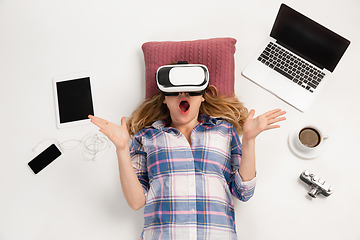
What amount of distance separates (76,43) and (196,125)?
1040 mm

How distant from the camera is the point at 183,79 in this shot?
3.71 ft

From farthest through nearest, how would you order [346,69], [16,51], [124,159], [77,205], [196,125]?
[16,51] < [346,69] < [77,205] < [196,125] < [124,159]

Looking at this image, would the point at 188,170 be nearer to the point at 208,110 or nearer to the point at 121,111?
the point at 208,110

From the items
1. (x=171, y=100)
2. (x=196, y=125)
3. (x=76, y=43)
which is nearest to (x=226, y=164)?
(x=196, y=125)

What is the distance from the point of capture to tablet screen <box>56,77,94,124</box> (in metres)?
1.55

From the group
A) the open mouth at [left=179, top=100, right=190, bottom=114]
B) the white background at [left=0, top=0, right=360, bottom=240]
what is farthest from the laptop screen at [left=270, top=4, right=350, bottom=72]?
the open mouth at [left=179, top=100, right=190, bottom=114]

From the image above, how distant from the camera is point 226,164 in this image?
1.22 metres

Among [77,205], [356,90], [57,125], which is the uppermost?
[356,90]

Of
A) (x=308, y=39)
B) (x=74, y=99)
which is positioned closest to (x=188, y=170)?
(x=74, y=99)

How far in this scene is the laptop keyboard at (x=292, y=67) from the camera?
1.47 m

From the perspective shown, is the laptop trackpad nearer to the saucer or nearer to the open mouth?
the saucer

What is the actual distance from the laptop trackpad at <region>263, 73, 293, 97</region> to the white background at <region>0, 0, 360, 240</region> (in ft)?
0.15

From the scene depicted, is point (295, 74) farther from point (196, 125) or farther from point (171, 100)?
point (171, 100)

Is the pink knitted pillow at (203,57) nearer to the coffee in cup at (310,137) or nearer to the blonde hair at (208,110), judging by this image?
the blonde hair at (208,110)
